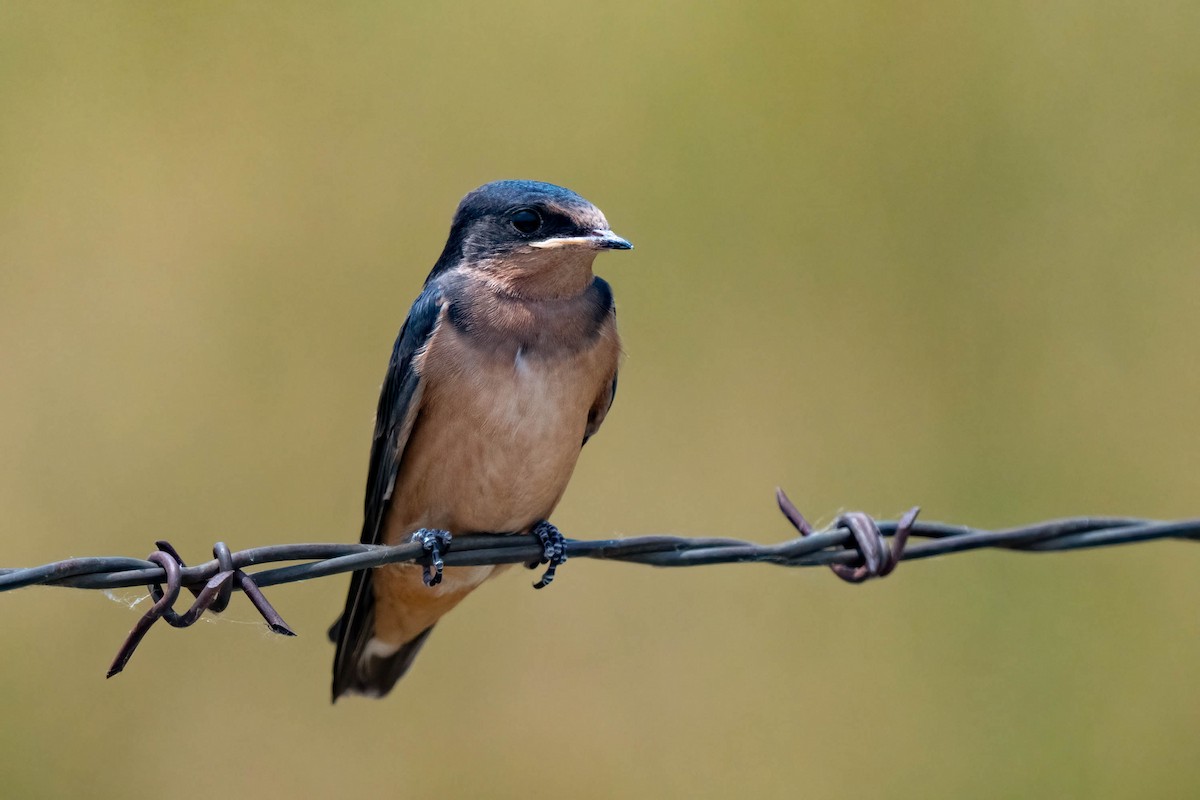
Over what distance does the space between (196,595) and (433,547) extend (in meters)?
0.93

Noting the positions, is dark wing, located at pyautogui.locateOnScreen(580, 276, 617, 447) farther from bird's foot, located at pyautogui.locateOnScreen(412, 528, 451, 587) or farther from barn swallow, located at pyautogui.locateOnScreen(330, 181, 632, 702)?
bird's foot, located at pyautogui.locateOnScreen(412, 528, 451, 587)

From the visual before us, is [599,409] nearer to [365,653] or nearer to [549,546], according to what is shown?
[549,546]

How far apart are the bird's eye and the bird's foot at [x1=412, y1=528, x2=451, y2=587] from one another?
81 cm

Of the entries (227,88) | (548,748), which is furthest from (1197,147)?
(227,88)

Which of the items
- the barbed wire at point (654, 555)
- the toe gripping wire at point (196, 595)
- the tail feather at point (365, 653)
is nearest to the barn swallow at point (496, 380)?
the tail feather at point (365, 653)

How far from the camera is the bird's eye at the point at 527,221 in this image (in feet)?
10.6

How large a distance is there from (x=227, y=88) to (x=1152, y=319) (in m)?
4.36

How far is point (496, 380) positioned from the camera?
3.06 metres

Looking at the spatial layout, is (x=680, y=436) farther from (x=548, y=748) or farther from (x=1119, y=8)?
(x=1119, y=8)

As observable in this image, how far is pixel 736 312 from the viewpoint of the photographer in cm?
563

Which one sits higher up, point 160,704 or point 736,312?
point 736,312

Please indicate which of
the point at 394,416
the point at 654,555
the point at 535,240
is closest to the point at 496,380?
the point at 394,416

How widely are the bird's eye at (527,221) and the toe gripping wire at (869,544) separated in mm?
1226

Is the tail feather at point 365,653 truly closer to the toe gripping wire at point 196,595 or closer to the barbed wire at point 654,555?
the barbed wire at point 654,555
